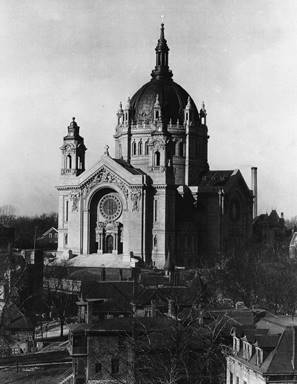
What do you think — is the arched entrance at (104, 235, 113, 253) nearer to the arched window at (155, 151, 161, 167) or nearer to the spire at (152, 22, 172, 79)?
the arched window at (155, 151, 161, 167)

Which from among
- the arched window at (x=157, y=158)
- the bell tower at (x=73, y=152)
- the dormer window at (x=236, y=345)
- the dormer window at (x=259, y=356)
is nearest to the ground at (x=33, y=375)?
the dormer window at (x=236, y=345)

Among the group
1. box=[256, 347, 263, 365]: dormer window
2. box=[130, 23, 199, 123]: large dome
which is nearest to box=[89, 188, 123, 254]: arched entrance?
box=[130, 23, 199, 123]: large dome

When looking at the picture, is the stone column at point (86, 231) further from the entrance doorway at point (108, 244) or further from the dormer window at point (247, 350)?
the dormer window at point (247, 350)

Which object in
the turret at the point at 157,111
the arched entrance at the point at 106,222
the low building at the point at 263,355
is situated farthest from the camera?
the turret at the point at 157,111

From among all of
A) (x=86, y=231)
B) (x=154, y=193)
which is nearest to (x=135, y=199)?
(x=154, y=193)

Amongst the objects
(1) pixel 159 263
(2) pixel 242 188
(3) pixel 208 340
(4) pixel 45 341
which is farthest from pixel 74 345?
(2) pixel 242 188
